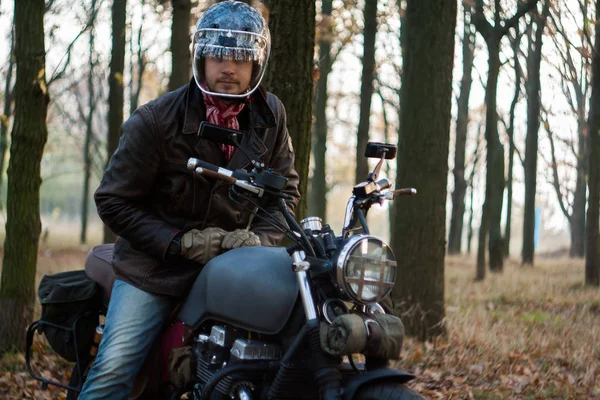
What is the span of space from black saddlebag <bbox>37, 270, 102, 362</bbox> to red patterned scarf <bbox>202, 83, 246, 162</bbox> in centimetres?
119

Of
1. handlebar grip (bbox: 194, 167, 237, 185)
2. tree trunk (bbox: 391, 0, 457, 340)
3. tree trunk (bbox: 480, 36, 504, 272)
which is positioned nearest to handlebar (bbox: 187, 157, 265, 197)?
handlebar grip (bbox: 194, 167, 237, 185)

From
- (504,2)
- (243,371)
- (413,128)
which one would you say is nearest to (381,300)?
(243,371)

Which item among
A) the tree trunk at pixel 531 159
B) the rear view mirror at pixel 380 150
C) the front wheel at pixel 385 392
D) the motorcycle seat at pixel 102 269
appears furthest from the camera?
the tree trunk at pixel 531 159

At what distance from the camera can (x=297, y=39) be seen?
620 centimetres

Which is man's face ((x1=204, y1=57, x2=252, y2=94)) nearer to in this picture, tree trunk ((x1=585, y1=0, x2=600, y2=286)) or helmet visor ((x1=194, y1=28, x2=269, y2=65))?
helmet visor ((x1=194, y1=28, x2=269, y2=65))

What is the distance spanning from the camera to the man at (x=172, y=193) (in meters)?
3.83

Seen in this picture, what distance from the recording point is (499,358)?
7316 mm

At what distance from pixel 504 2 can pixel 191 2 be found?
5.35 meters

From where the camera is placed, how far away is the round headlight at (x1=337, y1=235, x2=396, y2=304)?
3123 mm

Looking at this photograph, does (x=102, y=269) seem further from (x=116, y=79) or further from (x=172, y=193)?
(x=116, y=79)

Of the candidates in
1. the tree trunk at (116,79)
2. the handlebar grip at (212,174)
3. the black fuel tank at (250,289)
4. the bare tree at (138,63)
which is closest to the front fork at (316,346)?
the black fuel tank at (250,289)

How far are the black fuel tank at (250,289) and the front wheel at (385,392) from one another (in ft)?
1.50

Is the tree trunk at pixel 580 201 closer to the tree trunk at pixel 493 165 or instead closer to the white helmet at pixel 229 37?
the tree trunk at pixel 493 165

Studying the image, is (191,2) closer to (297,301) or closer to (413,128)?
(413,128)
